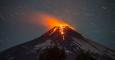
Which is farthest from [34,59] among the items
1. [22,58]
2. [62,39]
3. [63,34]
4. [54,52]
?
[54,52]

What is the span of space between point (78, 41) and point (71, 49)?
10.8m

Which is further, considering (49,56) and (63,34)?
(63,34)

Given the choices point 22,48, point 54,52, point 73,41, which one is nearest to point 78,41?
point 73,41

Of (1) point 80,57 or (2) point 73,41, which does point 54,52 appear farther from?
(2) point 73,41

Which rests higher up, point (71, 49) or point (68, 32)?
point (68, 32)

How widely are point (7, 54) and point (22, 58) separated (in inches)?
274

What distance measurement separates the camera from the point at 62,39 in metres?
82.7

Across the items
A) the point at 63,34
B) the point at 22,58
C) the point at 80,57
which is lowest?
the point at 80,57

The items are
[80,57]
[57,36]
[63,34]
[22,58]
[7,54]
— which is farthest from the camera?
[63,34]

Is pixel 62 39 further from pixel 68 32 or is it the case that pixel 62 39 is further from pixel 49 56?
pixel 49 56

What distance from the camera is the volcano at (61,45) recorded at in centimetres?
7206

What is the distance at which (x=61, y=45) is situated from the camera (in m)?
67.9

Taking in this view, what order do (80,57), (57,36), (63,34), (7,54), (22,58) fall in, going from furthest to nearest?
(63,34)
(57,36)
(7,54)
(22,58)
(80,57)

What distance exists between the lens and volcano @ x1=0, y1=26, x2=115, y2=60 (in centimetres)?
7206
